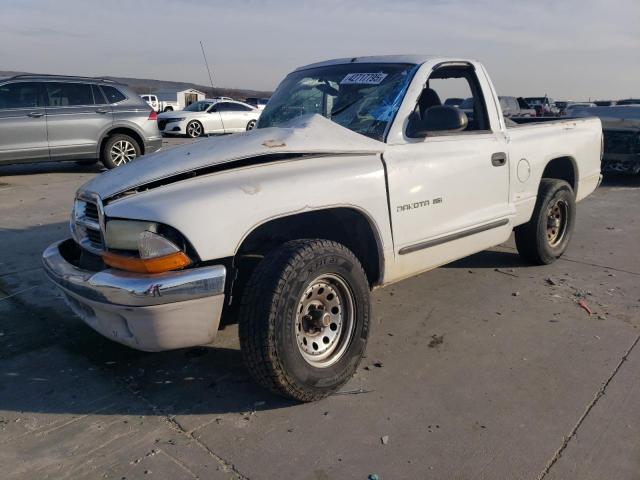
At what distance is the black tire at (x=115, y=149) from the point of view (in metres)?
10.7

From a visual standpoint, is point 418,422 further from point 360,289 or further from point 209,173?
point 209,173

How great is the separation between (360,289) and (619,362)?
175 centimetres

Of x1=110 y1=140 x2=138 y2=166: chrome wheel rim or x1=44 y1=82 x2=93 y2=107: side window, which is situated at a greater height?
x1=44 y1=82 x2=93 y2=107: side window

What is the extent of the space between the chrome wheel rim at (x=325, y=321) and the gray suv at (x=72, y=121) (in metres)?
8.49

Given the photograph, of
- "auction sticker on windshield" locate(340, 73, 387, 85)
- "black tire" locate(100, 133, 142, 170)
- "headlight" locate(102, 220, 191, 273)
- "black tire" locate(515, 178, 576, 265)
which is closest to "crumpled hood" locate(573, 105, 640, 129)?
"black tire" locate(515, 178, 576, 265)

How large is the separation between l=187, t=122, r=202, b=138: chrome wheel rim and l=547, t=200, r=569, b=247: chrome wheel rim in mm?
16810

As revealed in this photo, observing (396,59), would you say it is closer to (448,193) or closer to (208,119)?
(448,193)

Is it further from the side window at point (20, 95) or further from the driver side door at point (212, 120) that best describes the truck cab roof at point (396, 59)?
the driver side door at point (212, 120)

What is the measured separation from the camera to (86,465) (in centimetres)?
264

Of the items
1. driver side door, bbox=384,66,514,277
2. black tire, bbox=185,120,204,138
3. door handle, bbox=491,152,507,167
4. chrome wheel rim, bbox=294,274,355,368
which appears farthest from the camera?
black tire, bbox=185,120,204,138

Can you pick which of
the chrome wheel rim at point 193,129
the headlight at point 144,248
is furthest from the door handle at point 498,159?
the chrome wheel rim at point 193,129

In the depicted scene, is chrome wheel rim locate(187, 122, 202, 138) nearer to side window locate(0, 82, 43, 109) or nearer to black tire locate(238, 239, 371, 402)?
side window locate(0, 82, 43, 109)

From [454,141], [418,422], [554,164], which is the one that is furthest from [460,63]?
[418,422]

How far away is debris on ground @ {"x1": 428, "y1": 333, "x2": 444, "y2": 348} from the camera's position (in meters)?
3.87
